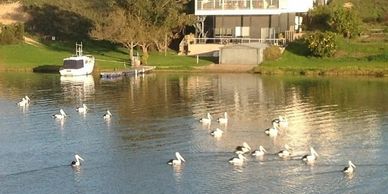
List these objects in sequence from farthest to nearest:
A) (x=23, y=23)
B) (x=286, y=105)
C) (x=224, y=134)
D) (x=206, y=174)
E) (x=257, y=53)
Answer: (x=23, y=23) → (x=257, y=53) → (x=286, y=105) → (x=224, y=134) → (x=206, y=174)

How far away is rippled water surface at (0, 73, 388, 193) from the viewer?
36.3m

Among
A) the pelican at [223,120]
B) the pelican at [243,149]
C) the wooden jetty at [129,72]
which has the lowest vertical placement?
the pelican at [243,149]

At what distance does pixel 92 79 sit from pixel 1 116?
2800 cm

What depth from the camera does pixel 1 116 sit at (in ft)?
188

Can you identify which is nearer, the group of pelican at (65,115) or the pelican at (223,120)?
the pelican at (223,120)

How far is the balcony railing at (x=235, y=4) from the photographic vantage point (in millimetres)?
101375

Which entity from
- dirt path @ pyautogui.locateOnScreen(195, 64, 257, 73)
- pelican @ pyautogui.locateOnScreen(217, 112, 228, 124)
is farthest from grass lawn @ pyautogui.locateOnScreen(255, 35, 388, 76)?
pelican @ pyautogui.locateOnScreen(217, 112, 228, 124)

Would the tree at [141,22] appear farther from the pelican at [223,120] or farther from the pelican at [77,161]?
the pelican at [77,161]

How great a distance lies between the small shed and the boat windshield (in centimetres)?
1680

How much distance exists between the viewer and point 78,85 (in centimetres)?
7881

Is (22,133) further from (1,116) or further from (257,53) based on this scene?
(257,53)

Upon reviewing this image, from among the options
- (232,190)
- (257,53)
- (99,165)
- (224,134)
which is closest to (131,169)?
(99,165)

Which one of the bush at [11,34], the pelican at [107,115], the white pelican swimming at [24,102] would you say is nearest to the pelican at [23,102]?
the white pelican swimming at [24,102]

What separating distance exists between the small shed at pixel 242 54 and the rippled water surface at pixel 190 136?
12.9 m
